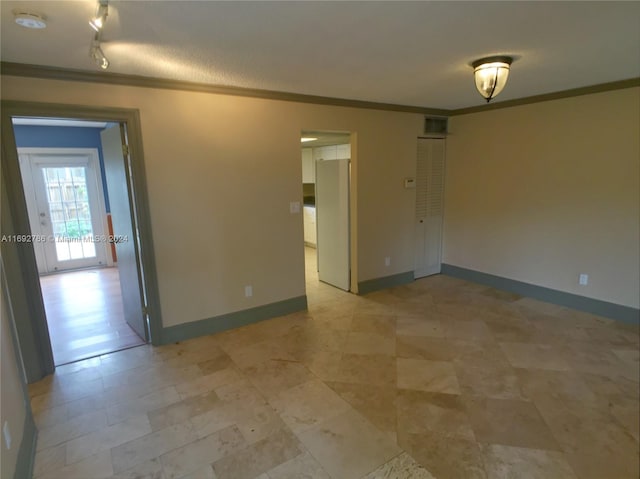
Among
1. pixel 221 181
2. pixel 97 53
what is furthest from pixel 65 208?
pixel 97 53

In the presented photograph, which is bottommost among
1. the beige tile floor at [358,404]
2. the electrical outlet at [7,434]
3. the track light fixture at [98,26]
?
the beige tile floor at [358,404]

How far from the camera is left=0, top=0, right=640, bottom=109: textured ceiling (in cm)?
178

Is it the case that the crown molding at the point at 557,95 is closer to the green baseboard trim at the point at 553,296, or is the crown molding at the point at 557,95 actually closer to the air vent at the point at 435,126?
the air vent at the point at 435,126

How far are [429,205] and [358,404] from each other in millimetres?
3550

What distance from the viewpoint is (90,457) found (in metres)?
2.04

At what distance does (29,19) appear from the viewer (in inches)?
69.6

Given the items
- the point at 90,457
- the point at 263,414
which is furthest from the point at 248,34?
the point at 90,457

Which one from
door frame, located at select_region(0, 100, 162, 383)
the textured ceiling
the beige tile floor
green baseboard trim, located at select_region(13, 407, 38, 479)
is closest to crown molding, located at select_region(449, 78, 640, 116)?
the textured ceiling

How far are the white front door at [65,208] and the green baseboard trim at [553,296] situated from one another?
6.25 metres

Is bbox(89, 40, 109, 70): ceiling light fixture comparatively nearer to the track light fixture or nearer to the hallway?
the track light fixture

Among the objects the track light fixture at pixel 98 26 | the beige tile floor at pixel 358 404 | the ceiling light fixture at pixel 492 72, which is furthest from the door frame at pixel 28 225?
the ceiling light fixture at pixel 492 72

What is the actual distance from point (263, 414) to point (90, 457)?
1.02 m

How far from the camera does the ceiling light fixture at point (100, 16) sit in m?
1.67

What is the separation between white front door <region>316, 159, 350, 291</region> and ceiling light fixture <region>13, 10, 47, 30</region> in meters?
3.23
